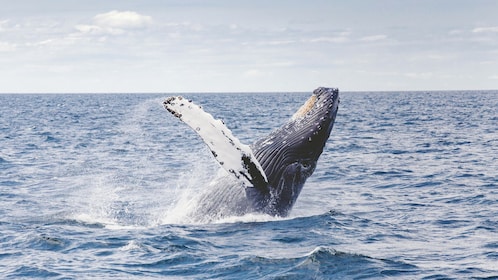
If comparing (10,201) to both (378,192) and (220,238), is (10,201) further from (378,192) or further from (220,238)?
(378,192)

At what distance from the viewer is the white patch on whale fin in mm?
8500

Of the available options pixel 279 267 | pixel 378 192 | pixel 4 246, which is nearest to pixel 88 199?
pixel 4 246

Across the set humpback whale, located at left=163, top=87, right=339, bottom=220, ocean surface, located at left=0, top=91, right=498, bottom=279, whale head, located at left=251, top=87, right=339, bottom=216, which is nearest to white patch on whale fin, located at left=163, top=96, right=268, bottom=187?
ocean surface, located at left=0, top=91, right=498, bottom=279

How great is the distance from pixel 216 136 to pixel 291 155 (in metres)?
1.76

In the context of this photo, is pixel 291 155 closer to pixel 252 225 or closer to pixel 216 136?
pixel 252 225

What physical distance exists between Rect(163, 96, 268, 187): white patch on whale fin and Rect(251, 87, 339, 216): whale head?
3.03 feet

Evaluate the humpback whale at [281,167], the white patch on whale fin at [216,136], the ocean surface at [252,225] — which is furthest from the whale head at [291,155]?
the white patch on whale fin at [216,136]

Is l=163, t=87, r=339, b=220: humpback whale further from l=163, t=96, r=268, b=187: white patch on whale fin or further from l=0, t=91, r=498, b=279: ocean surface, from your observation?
l=163, t=96, r=268, b=187: white patch on whale fin

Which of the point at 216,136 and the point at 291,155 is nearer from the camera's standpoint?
the point at 216,136

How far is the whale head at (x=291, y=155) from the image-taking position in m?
9.97

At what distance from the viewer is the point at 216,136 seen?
8.65 meters

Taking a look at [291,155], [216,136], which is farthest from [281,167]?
[216,136]

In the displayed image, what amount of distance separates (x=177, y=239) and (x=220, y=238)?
593 mm

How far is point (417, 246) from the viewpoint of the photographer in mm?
10156
